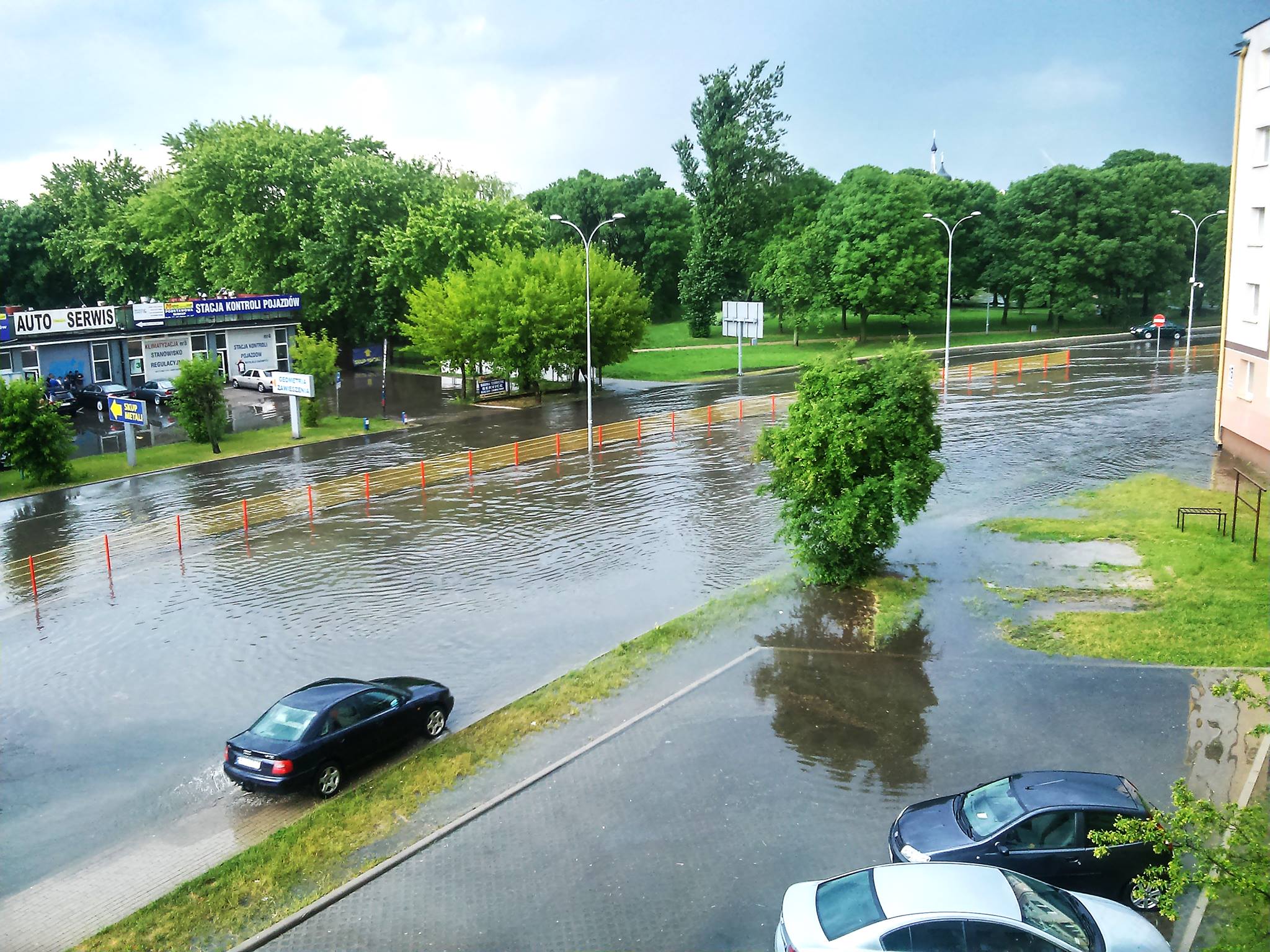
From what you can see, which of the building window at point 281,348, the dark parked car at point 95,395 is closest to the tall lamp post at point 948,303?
the building window at point 281,348

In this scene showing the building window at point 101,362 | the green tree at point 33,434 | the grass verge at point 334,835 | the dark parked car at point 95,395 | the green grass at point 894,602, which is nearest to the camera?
the grass verge at point 334,835

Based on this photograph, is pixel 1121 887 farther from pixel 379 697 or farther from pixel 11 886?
pixel 11 886

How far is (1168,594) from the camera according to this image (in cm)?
1853

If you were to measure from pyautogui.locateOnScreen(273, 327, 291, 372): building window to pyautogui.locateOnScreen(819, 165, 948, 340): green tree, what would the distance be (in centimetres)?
3351

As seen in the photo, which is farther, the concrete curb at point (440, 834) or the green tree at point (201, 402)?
the green tree at point (201, 402)

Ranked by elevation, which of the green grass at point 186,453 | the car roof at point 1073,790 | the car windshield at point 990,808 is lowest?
the car windshield at point 990,808

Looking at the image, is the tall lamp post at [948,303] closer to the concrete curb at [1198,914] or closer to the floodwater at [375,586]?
the floodwater at [375,586]

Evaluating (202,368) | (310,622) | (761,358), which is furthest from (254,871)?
(761,358)

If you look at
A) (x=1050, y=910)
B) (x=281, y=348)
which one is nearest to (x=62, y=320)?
(x=281, y=348)

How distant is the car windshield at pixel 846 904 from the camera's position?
8.32 metres

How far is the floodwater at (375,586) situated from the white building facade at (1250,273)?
57.3 inches

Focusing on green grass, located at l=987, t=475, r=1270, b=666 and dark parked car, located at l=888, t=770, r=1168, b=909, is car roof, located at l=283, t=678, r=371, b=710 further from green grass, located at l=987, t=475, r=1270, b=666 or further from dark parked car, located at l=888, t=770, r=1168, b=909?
green grass, located at l=987, t=475, r=1270, b=666

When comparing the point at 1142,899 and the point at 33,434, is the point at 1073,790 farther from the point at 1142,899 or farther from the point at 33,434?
the point at 33,434

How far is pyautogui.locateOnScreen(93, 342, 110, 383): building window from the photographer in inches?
1843
